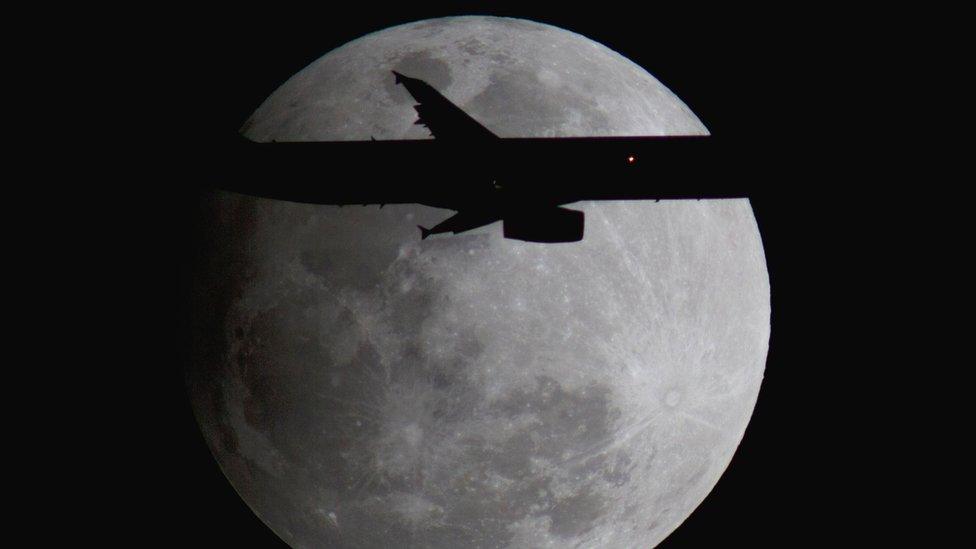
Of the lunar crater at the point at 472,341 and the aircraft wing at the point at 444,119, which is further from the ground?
the aircraft wing at the point at 444,119

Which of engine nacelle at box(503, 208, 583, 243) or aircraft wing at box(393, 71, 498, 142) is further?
aircraft wing at box(393, 71, 498, 142)

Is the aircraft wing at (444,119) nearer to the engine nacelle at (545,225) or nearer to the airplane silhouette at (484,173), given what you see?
the airplane silhouette at (484,173)

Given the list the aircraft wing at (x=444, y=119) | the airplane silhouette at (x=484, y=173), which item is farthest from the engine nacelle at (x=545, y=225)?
the aircraft wing at (x=444, y=119)

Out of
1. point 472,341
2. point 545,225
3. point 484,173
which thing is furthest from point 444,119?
point 472,341

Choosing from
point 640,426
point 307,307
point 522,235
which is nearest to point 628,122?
point 522,235

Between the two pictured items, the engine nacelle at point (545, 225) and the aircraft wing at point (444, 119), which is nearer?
the engine nacelle at point (545, 225)

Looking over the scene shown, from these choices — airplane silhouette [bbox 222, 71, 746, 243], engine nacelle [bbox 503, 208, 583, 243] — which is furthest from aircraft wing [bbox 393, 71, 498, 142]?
engine nacelle [bbox 503, 208, 583, 243]

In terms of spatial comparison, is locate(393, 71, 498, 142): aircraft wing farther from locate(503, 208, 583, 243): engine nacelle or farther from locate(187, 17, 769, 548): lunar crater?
locate(503, 208, 583, 243): engine nacelle

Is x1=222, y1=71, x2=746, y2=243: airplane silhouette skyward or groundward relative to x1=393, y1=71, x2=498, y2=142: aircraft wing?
groundward
